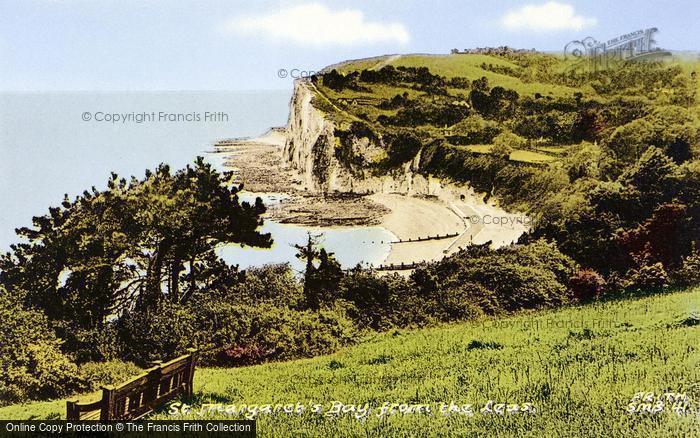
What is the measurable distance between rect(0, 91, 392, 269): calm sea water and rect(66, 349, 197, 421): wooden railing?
6.03ft

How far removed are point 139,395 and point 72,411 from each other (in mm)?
602

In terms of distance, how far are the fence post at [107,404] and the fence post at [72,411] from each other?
0.25 meters

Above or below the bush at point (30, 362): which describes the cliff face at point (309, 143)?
above

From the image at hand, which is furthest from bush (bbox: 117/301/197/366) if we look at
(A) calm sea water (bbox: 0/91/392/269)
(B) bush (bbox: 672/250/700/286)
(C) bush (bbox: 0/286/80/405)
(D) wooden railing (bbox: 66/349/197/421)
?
(B) bush (bbox: 672/250/700/286)

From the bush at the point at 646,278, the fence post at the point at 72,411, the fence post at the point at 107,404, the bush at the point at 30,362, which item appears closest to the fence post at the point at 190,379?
the fence post at the point at 107,404

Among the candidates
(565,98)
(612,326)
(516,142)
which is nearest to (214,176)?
(516,142)

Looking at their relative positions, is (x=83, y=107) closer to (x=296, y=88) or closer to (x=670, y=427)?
(x=296, y=88)

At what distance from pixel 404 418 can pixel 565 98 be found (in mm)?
4019

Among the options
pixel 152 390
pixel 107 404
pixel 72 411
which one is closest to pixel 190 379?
pixel 152 390

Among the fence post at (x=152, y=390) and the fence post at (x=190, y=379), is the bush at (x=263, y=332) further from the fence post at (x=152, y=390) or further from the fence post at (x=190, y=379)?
the fence post at (x=152, y=390)

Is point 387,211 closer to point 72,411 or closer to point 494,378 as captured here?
point 494,378

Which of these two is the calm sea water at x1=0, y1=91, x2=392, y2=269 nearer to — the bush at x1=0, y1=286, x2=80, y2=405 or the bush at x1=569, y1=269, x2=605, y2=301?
the bush at x1=0, y1=286, x2=80, y2=405

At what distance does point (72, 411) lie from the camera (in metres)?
5.56

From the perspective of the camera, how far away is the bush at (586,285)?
274 inches
